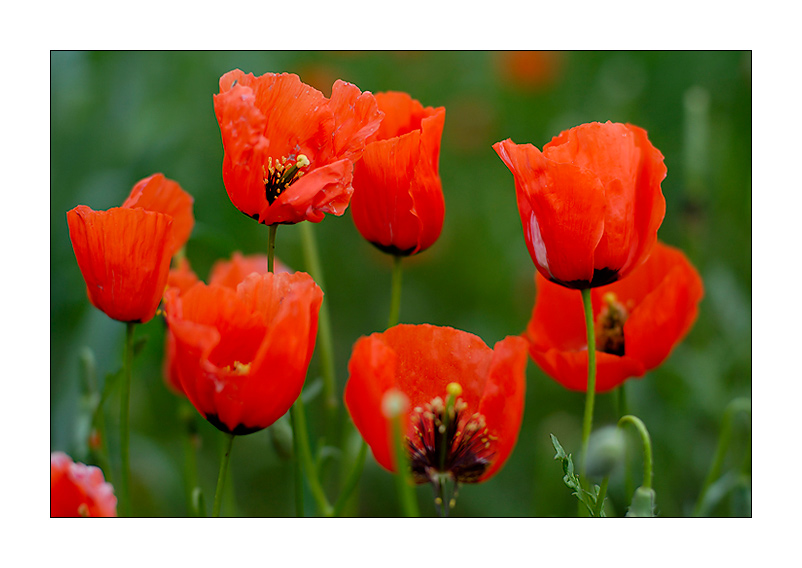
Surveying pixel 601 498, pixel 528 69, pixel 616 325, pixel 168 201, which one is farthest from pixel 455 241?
pixel 601 498

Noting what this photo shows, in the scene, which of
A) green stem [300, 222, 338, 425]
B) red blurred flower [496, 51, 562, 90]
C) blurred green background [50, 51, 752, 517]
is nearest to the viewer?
green stem [300, 222, 338, 425]


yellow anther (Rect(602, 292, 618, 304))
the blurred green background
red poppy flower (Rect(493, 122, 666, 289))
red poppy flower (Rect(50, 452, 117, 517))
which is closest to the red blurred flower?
the blurred green background

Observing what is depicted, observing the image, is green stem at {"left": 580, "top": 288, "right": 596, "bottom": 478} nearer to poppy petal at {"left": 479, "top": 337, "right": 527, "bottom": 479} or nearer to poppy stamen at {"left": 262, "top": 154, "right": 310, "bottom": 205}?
poppy petal at {"left": 479, "top": 337, "right": 527, "bottom": 479}

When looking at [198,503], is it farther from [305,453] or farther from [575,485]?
[575,485]

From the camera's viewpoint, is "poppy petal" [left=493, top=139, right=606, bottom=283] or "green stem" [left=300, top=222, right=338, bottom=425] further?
"green stem" [left=300, top=222, right=338, bottom=425]

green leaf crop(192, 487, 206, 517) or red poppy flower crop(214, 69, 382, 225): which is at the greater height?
red poppy flower crop(214, 69, 382, 225)
